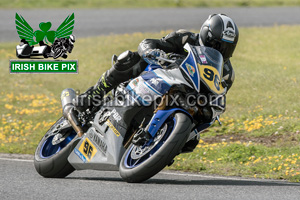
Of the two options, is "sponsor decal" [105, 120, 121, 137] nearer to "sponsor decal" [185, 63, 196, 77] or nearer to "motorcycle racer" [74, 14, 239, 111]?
"motorcycle racer" [74, 14, 239, 111]

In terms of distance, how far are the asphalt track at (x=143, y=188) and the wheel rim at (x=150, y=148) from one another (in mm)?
243

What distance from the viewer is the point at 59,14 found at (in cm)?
2472

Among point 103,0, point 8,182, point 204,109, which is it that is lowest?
point 103,0

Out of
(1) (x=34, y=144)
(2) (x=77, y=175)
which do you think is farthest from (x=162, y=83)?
Answer: (1) (x=34, y=144)

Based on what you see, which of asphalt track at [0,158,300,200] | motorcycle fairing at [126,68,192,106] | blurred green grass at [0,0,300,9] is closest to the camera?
asphalt track at [0,158,300,200]

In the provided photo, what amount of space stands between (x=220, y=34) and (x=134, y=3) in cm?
2278

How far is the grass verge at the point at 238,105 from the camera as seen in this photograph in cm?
866

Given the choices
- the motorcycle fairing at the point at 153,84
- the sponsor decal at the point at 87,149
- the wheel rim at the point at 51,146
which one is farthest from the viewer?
the wheel rim at the point at 51,146

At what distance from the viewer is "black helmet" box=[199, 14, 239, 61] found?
6805 mm

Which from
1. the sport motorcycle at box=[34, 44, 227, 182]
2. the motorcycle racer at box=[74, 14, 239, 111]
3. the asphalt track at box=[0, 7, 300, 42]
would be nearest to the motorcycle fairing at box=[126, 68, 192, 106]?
the sport motorcycle at box=[34, 44, 227, 182]

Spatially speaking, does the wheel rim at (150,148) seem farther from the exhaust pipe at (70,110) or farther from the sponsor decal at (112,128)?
the exhaust pipe at (70,110)

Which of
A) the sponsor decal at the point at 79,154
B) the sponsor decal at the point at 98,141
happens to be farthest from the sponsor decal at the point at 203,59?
the sponsor decal at the point at 79,154

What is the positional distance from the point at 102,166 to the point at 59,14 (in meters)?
18.5

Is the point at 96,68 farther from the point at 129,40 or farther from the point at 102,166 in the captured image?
the point at 102,166
